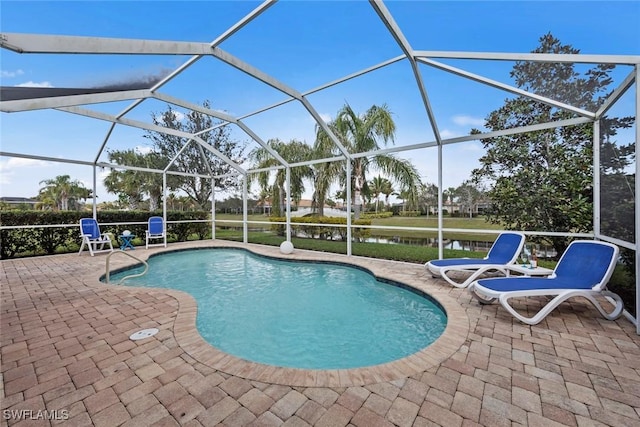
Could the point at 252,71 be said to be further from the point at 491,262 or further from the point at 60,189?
the point at 60,189

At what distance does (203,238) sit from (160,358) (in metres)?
11.8

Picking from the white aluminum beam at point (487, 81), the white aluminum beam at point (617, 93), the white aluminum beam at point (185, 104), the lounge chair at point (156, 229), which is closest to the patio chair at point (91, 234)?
the lounge chair at point (156, 229)

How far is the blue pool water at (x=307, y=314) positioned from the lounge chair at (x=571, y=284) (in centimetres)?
88

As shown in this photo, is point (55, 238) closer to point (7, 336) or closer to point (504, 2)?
point (7, 336)

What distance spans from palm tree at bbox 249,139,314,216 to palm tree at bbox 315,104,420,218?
1915 mm

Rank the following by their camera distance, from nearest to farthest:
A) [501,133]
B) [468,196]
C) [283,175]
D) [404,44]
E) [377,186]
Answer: [404,44], [501,133], [468,196], [377,186], [283,175]

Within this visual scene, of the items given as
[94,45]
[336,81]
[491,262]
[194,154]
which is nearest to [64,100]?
[94,45]

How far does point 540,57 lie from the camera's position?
3.74 metres

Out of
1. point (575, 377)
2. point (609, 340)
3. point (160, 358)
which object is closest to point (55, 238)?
point (160, 358)

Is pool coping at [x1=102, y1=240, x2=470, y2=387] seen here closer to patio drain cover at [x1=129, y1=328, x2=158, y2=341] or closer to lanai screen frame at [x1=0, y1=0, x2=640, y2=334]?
patio drain cover at [x1=129, y1=328, x2=158, y2=341]

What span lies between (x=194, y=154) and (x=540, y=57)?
1567 cm

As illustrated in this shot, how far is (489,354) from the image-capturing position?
284cm

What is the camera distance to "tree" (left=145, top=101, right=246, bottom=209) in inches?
619

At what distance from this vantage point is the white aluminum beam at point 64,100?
3602mm
